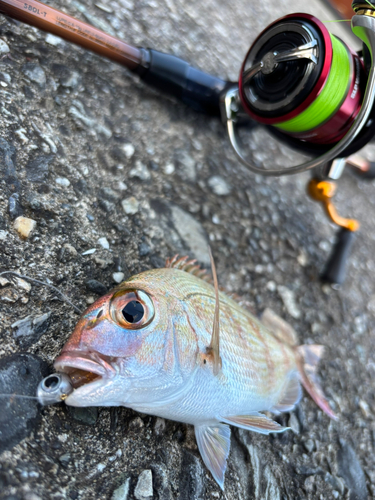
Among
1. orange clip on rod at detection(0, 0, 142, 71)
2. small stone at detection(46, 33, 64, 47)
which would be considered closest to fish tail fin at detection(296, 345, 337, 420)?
orange clip on rod at detection(0, 0, 142, 71)

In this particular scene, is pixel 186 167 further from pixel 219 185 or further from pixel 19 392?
pixel 19 392

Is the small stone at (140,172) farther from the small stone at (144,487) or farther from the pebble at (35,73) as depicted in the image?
the small stone at (144,487)

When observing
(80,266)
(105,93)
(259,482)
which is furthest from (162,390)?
(105,93)

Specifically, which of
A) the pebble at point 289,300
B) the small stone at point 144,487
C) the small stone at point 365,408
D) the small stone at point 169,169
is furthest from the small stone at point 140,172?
the small stone at point 365,408

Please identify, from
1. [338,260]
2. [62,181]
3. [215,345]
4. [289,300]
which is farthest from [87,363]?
[338,260]

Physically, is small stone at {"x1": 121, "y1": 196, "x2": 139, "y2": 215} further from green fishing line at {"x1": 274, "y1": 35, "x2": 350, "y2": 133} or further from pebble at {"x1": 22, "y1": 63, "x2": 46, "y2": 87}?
green fishing line at {"x1": 274, "y1": 35, "x2": 350, "y2": 133}

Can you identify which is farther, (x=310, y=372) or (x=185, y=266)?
(x=310, y=372)
